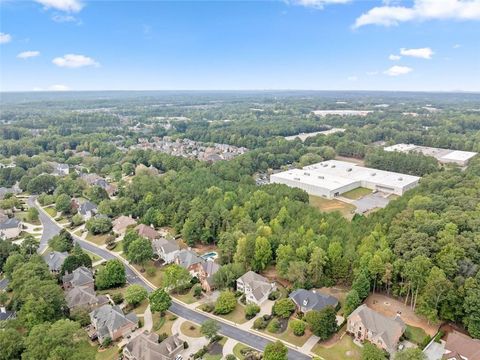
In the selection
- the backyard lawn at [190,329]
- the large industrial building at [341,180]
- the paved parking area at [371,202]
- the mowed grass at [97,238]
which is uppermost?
the large industrial building at [341,180]

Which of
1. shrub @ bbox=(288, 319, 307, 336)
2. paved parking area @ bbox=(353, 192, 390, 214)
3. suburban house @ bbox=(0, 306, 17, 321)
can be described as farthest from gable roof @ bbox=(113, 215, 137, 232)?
paved parking area @ bbox=(353, 192, 390, 214)

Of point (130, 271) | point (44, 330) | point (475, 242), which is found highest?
point (475, 242)

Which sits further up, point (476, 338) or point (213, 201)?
point (213, 201)

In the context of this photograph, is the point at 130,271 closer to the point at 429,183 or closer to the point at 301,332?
the point at 301,332

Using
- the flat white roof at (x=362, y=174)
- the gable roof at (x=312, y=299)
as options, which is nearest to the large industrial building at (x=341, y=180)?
the flat white roof at (x=362, y=174)

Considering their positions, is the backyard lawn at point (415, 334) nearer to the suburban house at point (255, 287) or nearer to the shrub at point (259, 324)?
the shrub at point (259, 324)

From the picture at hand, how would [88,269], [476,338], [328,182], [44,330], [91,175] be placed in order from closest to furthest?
1. [44,330]
2. [476,338]
3. [88,269]
4. [328,182]
5. [91,175]

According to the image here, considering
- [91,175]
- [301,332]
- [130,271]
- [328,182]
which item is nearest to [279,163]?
[328,182]
